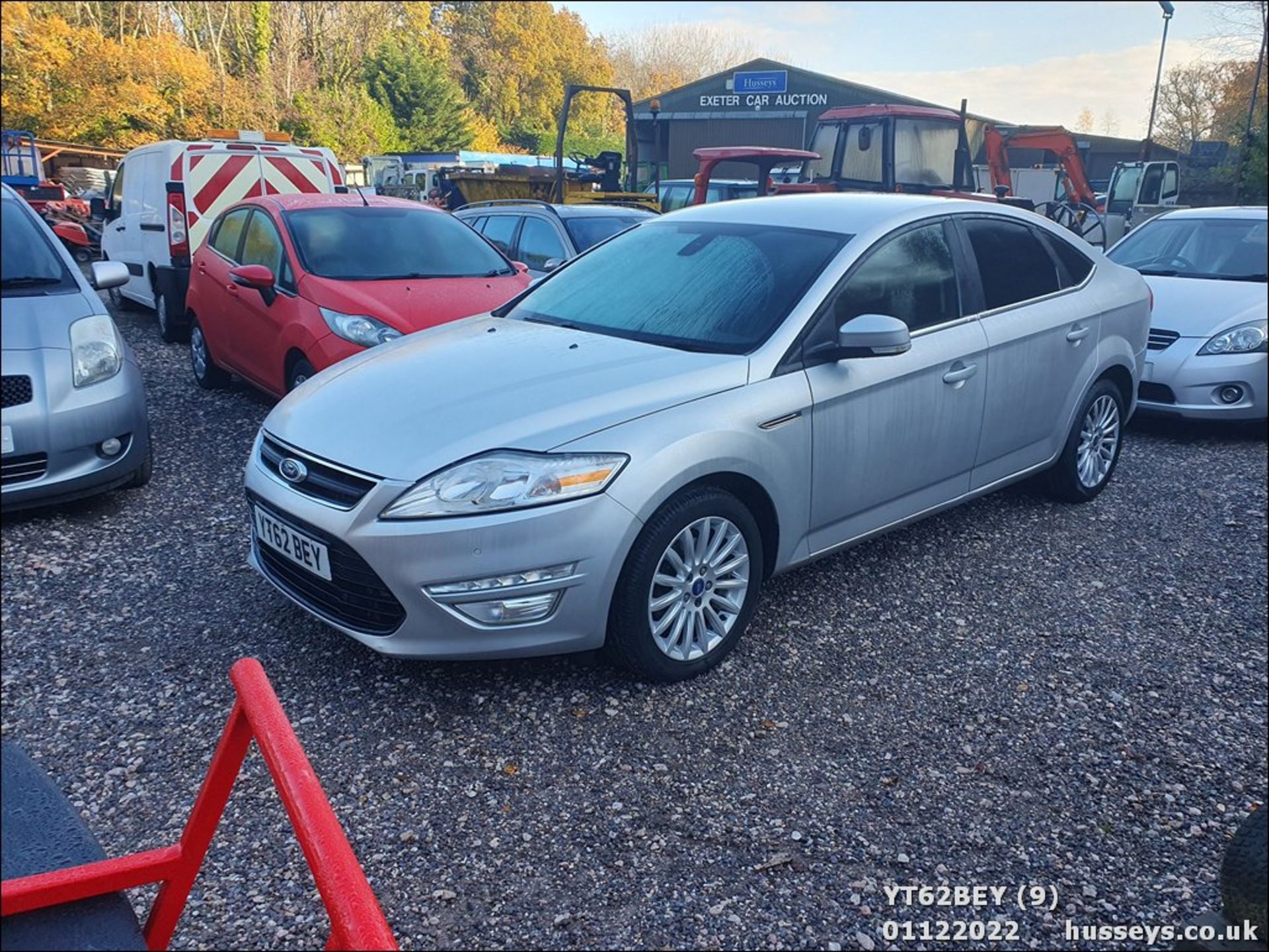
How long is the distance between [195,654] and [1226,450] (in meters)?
6.03

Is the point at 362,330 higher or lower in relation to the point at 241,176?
lower

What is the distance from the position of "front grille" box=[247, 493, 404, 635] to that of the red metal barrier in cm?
151

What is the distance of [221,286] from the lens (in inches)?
261

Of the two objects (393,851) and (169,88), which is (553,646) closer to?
(393,851)

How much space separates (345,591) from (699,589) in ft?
3.69

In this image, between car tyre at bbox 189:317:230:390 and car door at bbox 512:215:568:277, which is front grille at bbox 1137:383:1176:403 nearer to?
car door at bbox 512:215:568:277

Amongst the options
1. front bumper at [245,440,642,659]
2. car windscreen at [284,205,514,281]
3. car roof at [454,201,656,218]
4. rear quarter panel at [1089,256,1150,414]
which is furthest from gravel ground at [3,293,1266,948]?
car roof at [454,201,656,218]

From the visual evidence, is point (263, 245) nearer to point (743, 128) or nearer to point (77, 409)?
point (77, 409)

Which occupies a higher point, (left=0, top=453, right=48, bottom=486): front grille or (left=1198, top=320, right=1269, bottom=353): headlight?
(left=1198, top=320, right=1269, bottom=353): headlight

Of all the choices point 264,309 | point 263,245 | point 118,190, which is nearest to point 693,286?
point 118,190

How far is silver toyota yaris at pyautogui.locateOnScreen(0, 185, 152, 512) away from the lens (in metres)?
3.87

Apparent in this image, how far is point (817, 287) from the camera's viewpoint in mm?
3639

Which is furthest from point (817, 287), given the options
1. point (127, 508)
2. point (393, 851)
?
point (127, 508)

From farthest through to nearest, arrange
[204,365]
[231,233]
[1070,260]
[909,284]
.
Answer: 1. [204,365]
2. [231,233]
3. [1070,260]
4. [909,284]
